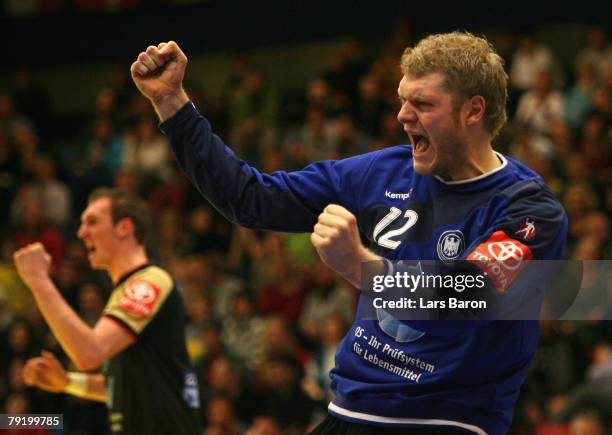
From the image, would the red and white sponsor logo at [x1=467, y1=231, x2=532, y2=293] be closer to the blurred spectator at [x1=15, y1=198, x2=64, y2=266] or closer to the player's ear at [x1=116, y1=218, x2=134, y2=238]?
the player's ear at [x1=116, y1=218, x2=134, y2=238]

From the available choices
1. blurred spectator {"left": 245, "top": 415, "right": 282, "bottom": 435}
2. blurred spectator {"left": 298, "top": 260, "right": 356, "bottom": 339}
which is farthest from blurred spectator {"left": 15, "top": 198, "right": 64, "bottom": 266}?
blurred spectator {"left": 245, "top": 415, "right": 282, "bottom": 435}

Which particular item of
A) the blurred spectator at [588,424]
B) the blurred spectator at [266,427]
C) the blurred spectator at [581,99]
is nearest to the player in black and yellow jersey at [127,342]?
the blurred spectator at [588,424]

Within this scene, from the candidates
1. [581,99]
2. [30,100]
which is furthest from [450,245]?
[30,100]

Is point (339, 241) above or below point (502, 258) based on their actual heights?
above

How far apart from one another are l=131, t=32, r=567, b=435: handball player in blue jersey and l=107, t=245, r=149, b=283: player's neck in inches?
79.6

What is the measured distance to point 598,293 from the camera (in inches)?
356

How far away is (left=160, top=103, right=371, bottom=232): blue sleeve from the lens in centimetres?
422

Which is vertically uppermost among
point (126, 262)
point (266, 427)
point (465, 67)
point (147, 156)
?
point (465, 67)

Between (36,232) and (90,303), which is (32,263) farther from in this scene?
(36,232)

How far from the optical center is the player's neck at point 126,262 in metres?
6.17

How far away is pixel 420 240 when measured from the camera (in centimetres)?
400

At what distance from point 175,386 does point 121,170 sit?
30.3 feet

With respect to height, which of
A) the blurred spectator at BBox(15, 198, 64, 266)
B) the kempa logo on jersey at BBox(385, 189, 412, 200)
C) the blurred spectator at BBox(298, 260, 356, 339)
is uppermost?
the kempa logo on jersey at BBox(385, 189, 412, 200)

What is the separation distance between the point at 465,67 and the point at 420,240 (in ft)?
2.11
